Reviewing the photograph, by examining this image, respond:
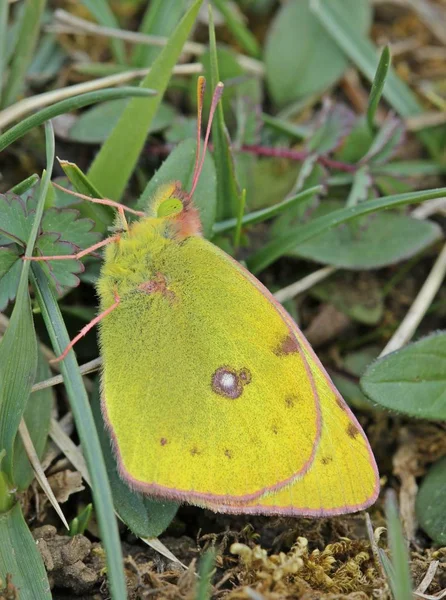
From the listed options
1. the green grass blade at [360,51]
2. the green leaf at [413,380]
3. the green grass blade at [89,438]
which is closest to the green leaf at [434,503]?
the green leaf at [413,380]

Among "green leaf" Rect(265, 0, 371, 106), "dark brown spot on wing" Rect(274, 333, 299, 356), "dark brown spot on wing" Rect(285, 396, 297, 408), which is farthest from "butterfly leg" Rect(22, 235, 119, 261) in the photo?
"green leaf" Rect(265, 0, 371, 106)

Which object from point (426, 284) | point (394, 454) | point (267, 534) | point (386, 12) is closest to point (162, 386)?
point (267, 534)

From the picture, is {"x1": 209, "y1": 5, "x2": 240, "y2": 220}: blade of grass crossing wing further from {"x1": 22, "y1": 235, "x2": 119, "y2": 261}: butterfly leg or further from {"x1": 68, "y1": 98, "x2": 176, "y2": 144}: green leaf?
{"x1": 22, "y1": 235, "x2": 119, "y2": 261}: butterfly leg

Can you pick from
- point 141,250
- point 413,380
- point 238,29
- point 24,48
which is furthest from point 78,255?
point 238,29

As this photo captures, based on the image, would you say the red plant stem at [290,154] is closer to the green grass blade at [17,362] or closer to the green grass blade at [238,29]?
the green grass blade at [238,29]

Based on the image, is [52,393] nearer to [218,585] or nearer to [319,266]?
[218,585]
